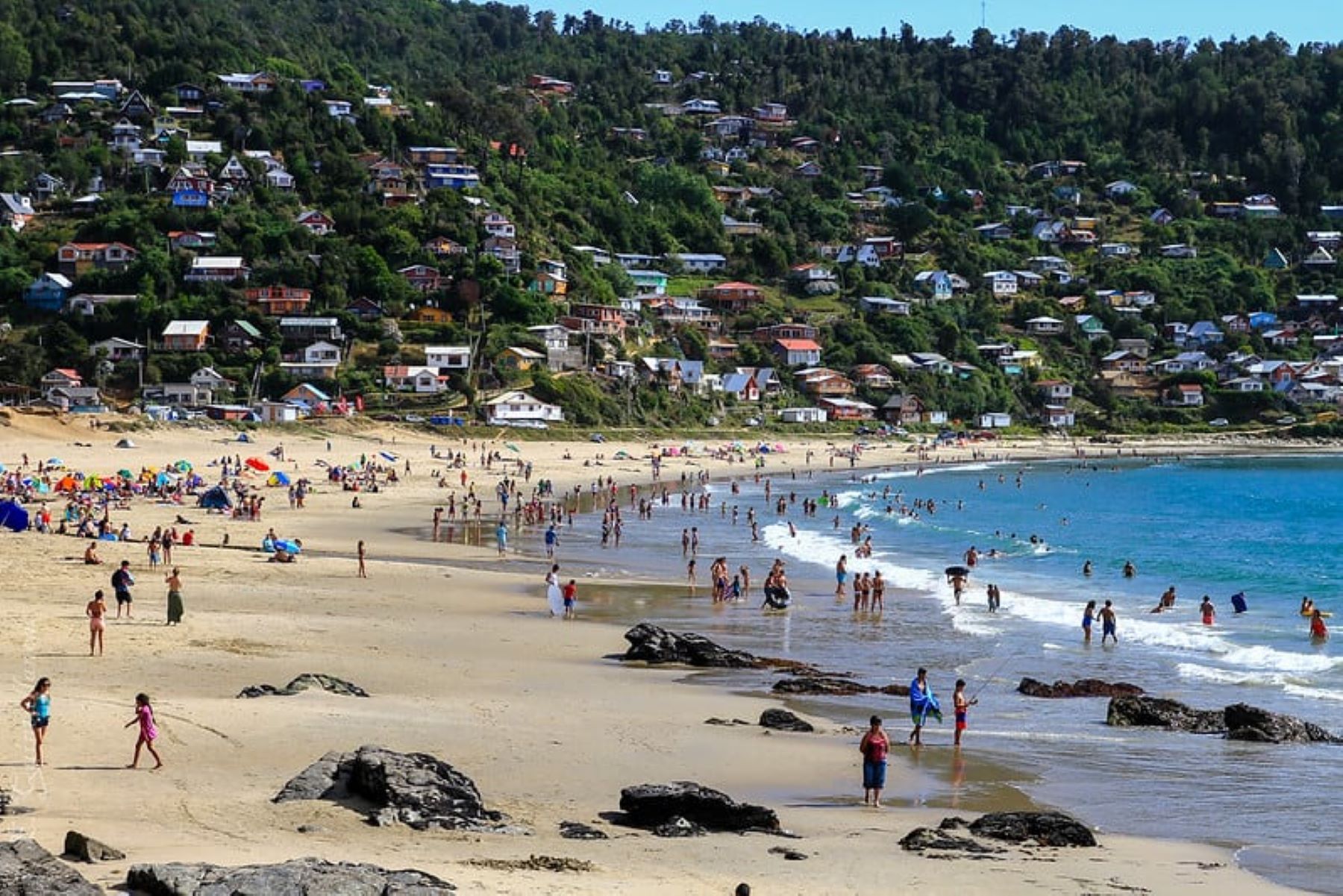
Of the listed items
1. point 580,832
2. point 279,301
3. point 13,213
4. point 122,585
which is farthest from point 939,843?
point 13,213

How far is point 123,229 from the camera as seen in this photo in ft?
286

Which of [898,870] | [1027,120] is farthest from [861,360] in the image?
[898,870]

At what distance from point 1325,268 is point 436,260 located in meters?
90.2

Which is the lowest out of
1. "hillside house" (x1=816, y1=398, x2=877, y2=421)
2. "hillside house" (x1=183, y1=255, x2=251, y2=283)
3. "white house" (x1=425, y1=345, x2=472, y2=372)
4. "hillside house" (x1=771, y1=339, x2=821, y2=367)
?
"hillside house" (x1=816, y1=398, x2=877, y2=421)

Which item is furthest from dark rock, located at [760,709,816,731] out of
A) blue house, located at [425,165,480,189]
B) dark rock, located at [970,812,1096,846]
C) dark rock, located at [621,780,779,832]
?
blue house, located at [425,165,480,189]

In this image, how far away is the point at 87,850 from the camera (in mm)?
Answer: 9320

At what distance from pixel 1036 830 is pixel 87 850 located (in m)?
7.16

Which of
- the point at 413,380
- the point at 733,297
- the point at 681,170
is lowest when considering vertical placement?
the point at 413,380

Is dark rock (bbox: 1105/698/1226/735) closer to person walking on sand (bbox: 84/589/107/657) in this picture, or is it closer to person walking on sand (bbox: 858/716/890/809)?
person walking on sand (bbox: 858/716/890/809)

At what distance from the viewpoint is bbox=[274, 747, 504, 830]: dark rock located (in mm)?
11070

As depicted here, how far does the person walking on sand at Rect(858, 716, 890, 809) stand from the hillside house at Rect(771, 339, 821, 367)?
8757 centimetres

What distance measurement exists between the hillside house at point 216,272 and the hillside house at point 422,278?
8.80 m

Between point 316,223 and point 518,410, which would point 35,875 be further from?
point 316,223

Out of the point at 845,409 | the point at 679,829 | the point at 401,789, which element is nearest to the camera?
the point at 401,789
